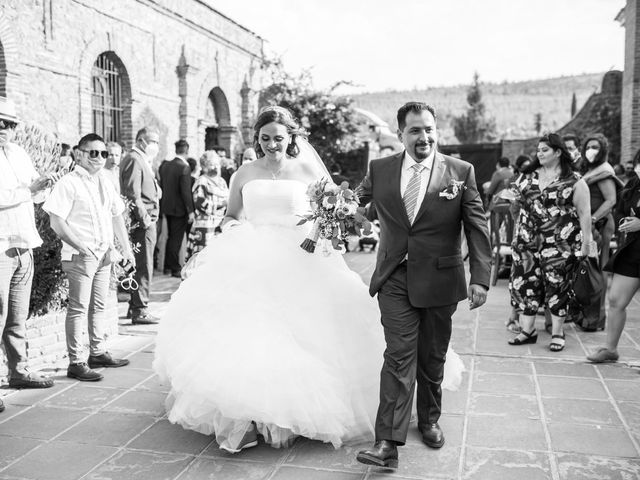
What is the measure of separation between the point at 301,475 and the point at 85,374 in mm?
2451

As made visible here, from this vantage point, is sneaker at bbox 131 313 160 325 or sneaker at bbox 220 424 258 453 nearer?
sneaker at bbox 220 424 258 453

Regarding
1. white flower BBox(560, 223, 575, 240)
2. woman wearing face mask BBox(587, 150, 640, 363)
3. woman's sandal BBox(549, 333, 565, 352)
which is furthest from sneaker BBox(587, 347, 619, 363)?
white flower BBox(560, 223, 575, 240)

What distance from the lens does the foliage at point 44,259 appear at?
5613 millimetres

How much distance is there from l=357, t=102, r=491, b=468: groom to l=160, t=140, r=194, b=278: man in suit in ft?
20.9

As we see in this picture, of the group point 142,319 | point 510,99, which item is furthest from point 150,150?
point 510,99

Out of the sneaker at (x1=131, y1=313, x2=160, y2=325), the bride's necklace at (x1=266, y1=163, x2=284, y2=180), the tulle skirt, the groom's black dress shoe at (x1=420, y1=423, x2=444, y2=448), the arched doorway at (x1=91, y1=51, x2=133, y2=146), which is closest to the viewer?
the tulle skirt

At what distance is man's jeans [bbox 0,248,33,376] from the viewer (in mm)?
4711

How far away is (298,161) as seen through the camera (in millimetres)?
4723

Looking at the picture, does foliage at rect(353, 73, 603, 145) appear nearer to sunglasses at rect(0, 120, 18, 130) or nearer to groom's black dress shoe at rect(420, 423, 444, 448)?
sunglasses at rect(0, 120, 18, 130)

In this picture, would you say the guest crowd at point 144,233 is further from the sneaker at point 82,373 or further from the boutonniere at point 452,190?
the boutonniere at point 452,190

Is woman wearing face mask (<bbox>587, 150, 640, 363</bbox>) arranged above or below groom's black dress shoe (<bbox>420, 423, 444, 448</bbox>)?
above

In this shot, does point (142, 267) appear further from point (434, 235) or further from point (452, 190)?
point (452, 190)

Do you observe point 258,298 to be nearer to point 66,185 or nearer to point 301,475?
point 301,475

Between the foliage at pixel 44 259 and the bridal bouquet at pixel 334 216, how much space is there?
268 centimetres
